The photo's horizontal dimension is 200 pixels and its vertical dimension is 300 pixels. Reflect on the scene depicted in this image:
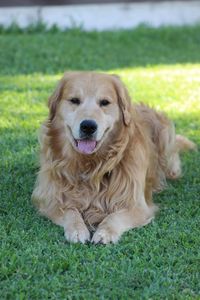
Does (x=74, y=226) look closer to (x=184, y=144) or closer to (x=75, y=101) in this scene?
(x=75, y=101)

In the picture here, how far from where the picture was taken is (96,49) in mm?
13125

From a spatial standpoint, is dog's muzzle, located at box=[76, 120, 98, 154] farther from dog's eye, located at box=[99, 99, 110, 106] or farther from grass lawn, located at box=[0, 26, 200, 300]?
grass lawn, located at box=[0, 26, 200, 300]

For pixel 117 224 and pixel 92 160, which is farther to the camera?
pixel 92 160

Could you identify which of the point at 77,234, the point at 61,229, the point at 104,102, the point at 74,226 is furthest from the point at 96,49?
the point at 77,234

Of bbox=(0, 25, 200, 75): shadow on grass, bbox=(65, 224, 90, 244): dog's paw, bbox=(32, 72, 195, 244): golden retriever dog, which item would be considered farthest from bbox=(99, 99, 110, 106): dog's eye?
bbox=(0, 25, 200, 75): shadow on grass

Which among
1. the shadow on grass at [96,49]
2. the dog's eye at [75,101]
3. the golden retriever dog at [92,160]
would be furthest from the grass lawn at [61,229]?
the dog's eye at [75,101]

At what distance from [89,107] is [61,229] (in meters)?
0.88

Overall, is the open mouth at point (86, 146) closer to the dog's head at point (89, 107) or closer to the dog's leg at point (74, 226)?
the dog's head at point (89, 107)

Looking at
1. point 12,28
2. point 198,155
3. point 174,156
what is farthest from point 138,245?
point 12,28

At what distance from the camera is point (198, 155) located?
7.32 metres

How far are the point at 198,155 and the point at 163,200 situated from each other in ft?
4.41

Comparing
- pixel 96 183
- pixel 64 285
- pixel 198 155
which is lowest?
pixel 198 155

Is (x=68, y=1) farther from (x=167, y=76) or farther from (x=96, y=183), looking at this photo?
(x=96, y=183)

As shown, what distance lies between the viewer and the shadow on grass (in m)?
11.7
